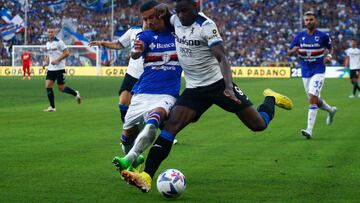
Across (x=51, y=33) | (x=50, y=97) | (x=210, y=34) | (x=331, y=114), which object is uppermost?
(x=210, y=34)

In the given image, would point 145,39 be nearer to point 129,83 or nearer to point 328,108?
point 129,83

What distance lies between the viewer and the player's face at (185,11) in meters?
9.42

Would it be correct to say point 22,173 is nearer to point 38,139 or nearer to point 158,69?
point 158,69

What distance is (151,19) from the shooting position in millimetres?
9805

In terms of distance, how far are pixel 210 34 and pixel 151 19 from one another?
0.88 m

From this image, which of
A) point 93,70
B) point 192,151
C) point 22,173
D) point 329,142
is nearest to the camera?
point 22,173

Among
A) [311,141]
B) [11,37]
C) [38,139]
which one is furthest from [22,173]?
[11,37]

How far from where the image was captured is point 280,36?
61969 mm

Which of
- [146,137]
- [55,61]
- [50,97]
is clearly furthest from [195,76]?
[55,61]

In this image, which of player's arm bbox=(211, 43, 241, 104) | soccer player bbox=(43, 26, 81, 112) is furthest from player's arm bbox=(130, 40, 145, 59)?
soccer player bbox=(43, 26, 81, 112)

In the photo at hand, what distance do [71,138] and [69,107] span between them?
999cm

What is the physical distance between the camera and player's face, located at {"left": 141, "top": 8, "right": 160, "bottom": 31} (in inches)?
383

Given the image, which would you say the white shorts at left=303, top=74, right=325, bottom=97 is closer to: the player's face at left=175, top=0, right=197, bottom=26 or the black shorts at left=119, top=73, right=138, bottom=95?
the black shorts at left=119, top=73, right=138, bottom=95

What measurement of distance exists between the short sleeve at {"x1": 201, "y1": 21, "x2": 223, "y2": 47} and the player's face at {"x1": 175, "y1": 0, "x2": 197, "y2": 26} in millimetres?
189
